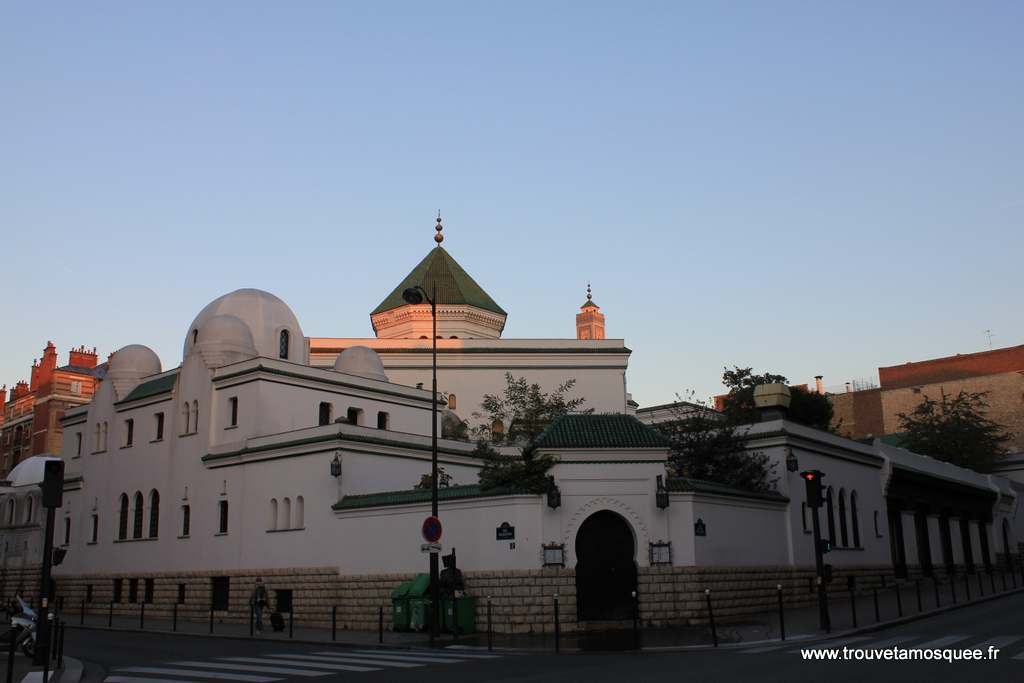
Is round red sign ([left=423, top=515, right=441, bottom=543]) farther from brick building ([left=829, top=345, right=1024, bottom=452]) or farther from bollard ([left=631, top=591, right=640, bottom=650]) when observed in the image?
brick building ([left=829, top=345, right=1024, bottom=452])

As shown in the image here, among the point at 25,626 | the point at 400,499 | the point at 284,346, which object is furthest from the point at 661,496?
the point at 284,346

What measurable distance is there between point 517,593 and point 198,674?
395 inches

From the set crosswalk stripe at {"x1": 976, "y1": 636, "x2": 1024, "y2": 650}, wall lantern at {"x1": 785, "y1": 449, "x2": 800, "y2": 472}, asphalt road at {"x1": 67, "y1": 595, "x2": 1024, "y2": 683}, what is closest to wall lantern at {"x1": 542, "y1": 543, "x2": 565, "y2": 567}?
asphalt road at {"x1": 67, "y1": 595, "x2": 1024, "y2": 683}

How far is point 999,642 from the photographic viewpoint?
1673 centimetres

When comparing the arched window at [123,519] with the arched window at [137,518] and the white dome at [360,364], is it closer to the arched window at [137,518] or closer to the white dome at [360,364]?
the arched window at [137,518]

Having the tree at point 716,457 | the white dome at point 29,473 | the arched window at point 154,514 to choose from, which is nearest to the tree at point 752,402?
the tree at point 716,457

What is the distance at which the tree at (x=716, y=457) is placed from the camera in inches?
1302

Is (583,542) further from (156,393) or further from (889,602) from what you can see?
(156,393)

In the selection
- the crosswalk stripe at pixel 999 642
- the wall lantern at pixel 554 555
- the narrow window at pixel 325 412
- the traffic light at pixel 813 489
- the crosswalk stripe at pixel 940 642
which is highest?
the narrow window at pixel 325 412

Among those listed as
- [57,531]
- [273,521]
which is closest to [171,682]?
[273,521]

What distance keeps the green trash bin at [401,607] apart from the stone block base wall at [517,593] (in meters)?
1.52

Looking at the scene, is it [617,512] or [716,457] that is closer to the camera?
[617,512]

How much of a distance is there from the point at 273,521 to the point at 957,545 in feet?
117

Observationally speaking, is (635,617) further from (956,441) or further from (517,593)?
(956,441)
